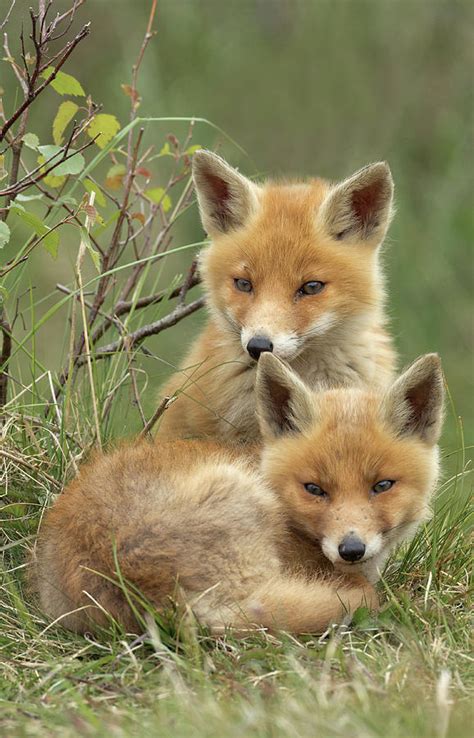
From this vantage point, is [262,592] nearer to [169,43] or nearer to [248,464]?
[248,464]

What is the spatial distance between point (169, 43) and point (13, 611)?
817 centimetres

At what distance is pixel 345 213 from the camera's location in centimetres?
528

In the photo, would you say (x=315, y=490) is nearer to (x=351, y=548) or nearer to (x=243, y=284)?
(x=351, y=548)

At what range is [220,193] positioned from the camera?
5520 millimetres

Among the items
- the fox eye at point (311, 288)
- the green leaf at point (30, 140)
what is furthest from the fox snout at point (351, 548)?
the green leaf at point (30, 140)

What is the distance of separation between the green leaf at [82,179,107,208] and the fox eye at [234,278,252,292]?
741 mm

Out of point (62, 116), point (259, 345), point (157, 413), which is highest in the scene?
point (62, 116)

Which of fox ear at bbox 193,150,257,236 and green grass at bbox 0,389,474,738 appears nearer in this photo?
green grass at bbox 0,389,474,738

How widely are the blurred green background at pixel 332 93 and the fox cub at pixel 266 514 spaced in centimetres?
525

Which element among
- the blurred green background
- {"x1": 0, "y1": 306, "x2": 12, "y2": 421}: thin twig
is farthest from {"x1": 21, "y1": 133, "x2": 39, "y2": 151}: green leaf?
the blurred green background

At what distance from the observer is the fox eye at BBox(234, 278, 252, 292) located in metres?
5.14

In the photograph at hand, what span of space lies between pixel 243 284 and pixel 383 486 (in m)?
1.46

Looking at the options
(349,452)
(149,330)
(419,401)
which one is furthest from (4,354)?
(419,401)

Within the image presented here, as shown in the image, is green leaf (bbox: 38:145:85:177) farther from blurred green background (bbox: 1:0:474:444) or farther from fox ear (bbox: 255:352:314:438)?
blurred green background (bbox: 1:0:474:444)
